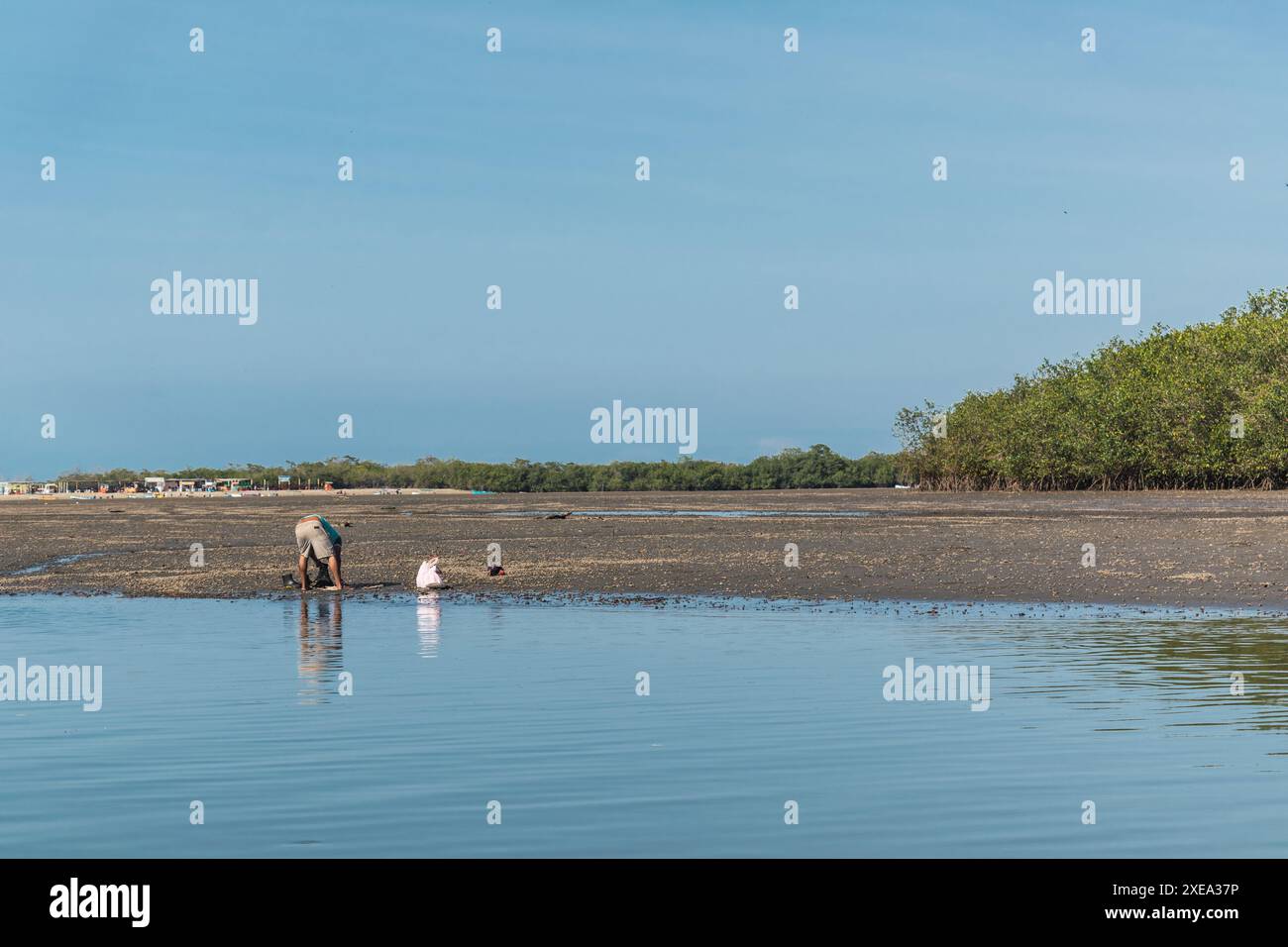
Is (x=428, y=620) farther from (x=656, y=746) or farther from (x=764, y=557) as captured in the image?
(x=764, y=557)

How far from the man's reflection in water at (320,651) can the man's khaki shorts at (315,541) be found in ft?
5.98

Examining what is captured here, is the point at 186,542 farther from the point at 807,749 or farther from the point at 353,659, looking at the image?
the point at 807,749

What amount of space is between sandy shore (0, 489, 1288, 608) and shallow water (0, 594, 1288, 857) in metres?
6.92

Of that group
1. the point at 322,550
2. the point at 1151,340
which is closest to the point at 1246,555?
the point at 322,550

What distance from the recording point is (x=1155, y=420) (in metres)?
94.9

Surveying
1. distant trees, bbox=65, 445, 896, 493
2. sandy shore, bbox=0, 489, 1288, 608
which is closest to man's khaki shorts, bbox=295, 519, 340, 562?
sandy shore, bbox=0, 489, 1288, 608

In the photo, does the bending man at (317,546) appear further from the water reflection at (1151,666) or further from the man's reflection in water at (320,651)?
the water reflection at (1151,666)

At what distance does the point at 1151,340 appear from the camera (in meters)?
114

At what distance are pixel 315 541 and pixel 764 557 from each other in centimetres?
1182

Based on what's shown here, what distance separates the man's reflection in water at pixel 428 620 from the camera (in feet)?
67.7

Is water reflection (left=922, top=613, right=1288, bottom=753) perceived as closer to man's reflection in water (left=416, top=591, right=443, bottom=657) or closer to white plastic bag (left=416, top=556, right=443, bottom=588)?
man's reflection in water (left=416, top=591, right=443, bottom=657)

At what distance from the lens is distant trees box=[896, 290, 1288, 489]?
8831cm
